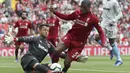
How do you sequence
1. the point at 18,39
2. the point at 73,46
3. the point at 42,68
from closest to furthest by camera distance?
the point at 42,68 < the point at 18,39 < the point at 73,46

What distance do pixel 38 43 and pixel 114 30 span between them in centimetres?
698

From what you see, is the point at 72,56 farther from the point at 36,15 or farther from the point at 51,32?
the point at 36,15

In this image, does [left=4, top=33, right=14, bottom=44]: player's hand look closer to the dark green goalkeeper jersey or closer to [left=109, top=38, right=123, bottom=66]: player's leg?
the dark green goalkeeper jersey

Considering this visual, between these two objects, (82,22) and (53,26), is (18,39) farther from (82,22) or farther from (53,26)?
(53,26)

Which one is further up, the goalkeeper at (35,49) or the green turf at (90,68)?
the goalkeeper at (35,49)

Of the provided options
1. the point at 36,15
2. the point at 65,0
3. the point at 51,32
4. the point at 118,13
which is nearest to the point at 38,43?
the point at 118,13

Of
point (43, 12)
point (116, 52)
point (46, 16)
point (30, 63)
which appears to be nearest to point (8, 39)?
point (30, 63)

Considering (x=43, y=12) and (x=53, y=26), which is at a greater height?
(x=53, y=26)

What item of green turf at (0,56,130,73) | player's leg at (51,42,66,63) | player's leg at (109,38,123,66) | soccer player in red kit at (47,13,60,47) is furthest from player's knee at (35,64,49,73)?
soccer player in red kit at (47,13,60,47)

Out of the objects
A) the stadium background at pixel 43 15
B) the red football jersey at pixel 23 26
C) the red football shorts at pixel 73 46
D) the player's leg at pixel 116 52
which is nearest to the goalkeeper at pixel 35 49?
the red football shorts at pixel 73 46

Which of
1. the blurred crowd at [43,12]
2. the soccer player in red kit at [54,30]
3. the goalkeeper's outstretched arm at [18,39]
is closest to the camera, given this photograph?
the goalkeeper's outstretched arm at [18,39]

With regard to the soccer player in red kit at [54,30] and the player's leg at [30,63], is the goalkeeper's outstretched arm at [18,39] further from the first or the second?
the soccer player in red kit at [54,30]

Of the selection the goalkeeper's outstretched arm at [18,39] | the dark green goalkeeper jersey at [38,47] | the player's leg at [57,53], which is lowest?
the player's leg at [57,53]

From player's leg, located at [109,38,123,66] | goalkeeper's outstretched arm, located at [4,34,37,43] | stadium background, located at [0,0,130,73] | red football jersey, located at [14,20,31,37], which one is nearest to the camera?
goalkeeper's outstretched arm, located at [4,34,37,43]
